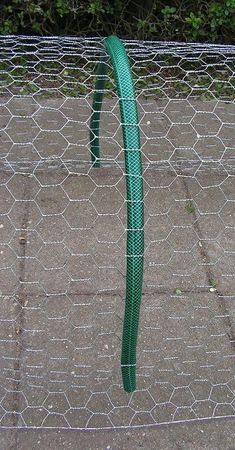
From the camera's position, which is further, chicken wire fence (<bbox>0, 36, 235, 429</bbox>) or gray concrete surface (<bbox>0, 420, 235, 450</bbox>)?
chicken wire fence (<bbox>0, 36, 235, 429</bbox>)

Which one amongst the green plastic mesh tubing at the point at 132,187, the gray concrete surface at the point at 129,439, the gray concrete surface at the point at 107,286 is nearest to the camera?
the green plastic mesh tubing at the point at 132,187

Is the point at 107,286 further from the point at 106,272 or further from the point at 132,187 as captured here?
the point at 132,187

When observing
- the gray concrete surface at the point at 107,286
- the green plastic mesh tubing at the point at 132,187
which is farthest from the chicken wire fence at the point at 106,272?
the green plastic mesh tubing at the point at 132,187

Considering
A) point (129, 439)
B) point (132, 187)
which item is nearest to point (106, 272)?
point (129, 439)

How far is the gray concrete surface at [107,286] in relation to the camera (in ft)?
6.70

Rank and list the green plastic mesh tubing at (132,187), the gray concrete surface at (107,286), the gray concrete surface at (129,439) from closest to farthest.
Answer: the green plastic mesh tubing at (132,187) < the gray concrete surface at (129,439) < the gray concrete surface at (107,286)

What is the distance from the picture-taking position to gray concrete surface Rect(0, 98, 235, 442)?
80.4 inches

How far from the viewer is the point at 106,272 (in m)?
2.60

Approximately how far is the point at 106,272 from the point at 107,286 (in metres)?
0.09

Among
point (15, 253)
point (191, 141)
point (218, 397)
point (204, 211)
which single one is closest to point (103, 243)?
point (15, 253)

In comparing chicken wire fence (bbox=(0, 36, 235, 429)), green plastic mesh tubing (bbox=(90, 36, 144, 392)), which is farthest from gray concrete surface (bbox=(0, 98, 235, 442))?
green plastic mesh tubing (bbox=(90, 36, 144, 392))

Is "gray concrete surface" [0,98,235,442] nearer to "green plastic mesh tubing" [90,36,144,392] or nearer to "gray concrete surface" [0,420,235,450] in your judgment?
"gray concrete surface" [0,420,235,450]

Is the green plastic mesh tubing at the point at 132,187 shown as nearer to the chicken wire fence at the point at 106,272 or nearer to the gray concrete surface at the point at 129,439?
the chicken wire fence at the point at 106,272

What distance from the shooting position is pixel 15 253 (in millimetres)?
2666
